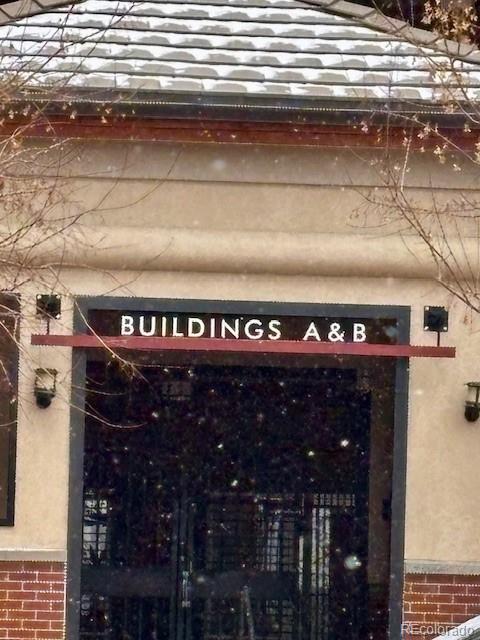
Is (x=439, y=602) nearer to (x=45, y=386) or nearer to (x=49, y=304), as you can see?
(x=45, y=386)

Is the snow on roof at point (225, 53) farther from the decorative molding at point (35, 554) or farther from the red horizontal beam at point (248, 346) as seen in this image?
the decorative molding at point (35, 554)

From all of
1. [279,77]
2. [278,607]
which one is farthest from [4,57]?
[278,607]

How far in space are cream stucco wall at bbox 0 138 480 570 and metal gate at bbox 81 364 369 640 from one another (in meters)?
3.16

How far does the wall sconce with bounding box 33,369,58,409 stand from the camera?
9820 millimetres

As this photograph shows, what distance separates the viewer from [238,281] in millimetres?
10148

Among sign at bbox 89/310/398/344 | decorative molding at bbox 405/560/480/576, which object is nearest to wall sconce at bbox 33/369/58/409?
sign at bbox 89/310/398/344

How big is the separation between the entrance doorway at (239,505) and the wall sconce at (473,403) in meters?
2.79

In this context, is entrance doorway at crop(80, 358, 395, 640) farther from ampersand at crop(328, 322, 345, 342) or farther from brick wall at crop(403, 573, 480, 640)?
ampersand at crop(328, 322, 345, 342)

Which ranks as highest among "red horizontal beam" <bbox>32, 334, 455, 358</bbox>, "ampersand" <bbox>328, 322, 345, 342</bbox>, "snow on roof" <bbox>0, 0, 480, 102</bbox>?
"snow on roof" <bbox>0, 0, 480, 102</bbox>

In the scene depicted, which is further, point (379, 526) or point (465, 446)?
point (379, 526)

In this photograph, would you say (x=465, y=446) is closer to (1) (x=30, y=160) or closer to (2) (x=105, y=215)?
(2) (x=105, y=215)

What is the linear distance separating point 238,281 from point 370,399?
3783 millimetres

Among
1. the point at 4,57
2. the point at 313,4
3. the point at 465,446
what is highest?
the point at 313,4

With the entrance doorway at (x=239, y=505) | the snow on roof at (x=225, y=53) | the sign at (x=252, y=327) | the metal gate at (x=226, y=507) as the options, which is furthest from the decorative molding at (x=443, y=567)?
the snow on roof at (x=225, y=53)
